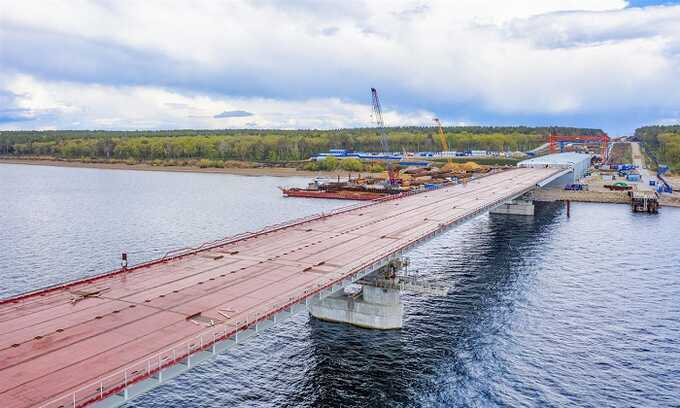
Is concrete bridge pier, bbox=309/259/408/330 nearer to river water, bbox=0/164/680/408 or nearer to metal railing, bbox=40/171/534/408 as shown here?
river water, bbox=0/164/680/408

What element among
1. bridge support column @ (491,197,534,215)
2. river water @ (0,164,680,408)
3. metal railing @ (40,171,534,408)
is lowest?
river water @ (0,164,680,408)

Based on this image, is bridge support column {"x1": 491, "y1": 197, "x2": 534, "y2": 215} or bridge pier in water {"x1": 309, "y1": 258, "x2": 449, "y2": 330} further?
bridge support column {"x1": 491, "y1": 197, "x2": 534, "y2": 215}

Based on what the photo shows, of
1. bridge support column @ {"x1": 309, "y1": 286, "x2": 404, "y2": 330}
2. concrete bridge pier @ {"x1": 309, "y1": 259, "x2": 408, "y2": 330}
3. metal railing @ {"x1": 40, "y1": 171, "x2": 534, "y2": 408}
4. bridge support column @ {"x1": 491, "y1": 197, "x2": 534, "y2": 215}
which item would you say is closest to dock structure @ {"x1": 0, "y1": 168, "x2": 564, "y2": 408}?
metal railing @ {"x1": 40, "y1": 171, "x2": 534, "y2": 408}

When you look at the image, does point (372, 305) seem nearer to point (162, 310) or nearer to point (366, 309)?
point (366, 309)

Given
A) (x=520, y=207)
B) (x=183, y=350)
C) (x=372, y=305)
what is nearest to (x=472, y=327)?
(x=372, y=305)

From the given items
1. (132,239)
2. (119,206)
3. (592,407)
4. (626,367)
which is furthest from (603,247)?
(119,206)
